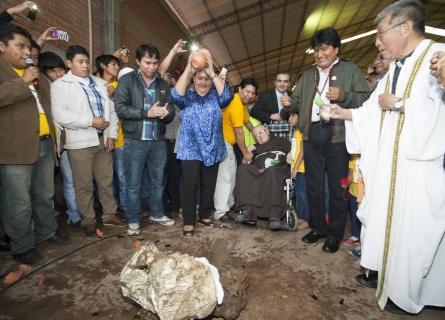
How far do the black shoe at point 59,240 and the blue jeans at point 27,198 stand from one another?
91 millimetres

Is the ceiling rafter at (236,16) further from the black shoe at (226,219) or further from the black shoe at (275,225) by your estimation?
the black shoe at (275,225)

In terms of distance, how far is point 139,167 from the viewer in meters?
3.47

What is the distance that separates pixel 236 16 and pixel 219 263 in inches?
374

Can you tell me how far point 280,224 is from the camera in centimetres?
365

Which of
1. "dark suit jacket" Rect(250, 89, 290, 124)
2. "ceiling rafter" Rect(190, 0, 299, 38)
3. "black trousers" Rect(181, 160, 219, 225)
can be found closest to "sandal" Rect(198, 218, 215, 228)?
"black trousers" Rect(181, 160, 219, 225)

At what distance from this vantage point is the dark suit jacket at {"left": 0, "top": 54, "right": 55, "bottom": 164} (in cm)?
248

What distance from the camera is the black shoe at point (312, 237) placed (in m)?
3.28

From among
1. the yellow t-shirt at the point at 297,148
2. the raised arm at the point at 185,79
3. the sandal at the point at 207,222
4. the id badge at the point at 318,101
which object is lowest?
the sandal at the point at 207,222

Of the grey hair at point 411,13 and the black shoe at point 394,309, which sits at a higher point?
the grey hair at point 411,13

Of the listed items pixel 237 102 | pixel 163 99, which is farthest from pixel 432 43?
pixel 163 99

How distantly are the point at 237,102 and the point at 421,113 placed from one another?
2.17 meters

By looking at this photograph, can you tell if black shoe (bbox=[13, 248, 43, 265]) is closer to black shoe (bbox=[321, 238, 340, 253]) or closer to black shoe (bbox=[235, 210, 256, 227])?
black shoe (bbox=[235, 210, 256, 227])

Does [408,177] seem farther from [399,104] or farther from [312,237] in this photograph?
[312,237]

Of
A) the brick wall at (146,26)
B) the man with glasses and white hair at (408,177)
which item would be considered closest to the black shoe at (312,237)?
the man with glasses and white hair at (408,177)
